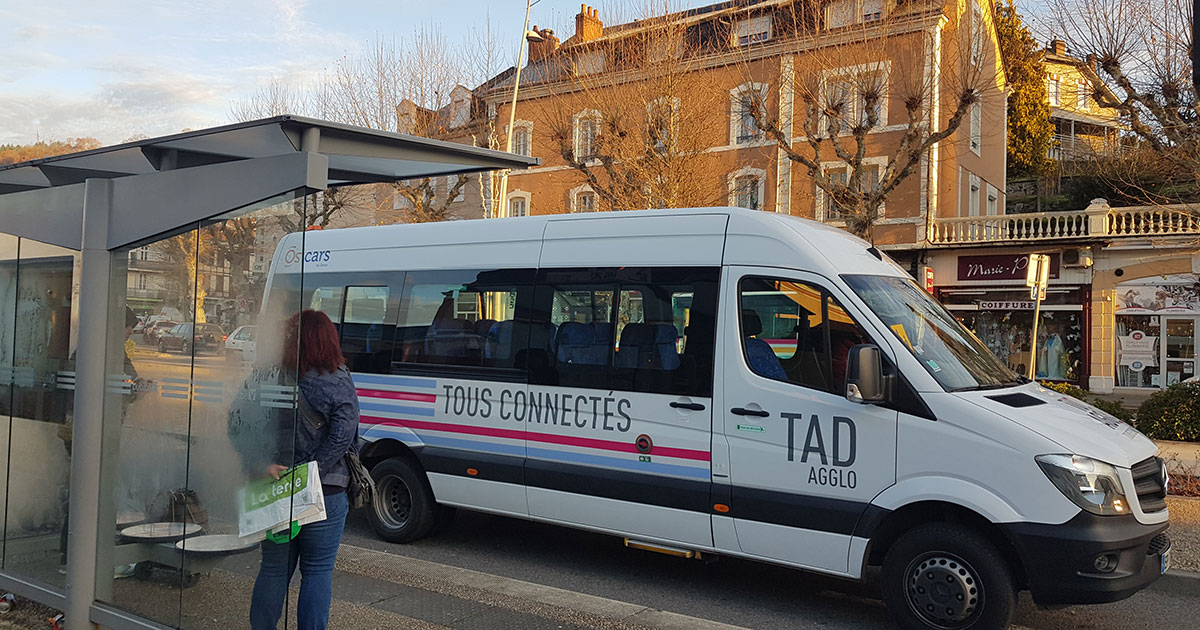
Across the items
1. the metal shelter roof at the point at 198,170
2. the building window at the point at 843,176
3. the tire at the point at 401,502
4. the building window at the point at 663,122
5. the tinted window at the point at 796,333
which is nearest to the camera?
the metal shelter roof at the point at 198,170

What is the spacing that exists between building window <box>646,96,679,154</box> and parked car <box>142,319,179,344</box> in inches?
633

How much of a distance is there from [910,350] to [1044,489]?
1.06m

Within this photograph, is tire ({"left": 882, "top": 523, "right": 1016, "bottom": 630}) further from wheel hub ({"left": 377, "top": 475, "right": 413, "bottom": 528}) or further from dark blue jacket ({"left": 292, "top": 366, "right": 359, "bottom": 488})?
wheel hub ({"left": 377, "top": 475, "right": 413, "bottom": 528})

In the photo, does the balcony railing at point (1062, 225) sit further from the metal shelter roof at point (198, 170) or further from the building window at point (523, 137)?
the metal shelter roof at point (198, 170)

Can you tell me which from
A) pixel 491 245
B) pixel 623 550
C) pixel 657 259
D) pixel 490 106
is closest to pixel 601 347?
pixel 657 259

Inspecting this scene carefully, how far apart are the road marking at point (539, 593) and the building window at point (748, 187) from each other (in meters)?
18.6

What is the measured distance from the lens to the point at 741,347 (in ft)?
20.0

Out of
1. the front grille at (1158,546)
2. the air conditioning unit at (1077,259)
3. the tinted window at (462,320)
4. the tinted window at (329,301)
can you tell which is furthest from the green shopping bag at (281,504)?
the air conditioning unit at (1077,259)

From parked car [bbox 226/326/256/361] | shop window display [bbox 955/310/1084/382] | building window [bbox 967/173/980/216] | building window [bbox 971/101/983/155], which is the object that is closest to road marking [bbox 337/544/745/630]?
parked car [bbox 226/326/256/361]

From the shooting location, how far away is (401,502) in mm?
7789

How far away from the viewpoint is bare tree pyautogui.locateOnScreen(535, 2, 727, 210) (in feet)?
65.4

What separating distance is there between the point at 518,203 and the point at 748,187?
1036 cm

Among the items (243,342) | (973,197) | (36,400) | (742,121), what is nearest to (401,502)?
(36,400)

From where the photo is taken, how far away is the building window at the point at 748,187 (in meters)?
25.1
